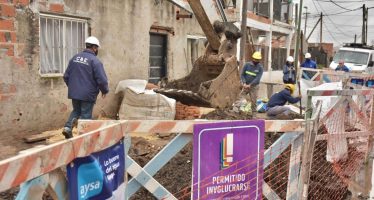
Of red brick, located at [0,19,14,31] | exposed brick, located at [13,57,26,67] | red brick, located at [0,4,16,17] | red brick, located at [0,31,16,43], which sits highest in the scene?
red brick, located at [0,4,16,17]

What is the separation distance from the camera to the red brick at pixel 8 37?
7.65 meters

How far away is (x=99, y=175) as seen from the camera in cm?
241

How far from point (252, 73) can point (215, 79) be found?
67.1 inches

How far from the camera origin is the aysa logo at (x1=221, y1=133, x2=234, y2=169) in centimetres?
348

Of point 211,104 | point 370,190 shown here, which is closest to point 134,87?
point 211,104

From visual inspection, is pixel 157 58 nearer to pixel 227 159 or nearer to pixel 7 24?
pixel 7 24

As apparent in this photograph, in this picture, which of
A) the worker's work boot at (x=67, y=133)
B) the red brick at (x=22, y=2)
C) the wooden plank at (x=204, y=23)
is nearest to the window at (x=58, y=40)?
the red brick at (x=22, y=2)

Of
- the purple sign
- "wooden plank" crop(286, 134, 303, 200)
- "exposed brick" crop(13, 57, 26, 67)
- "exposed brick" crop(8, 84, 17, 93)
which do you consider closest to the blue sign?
the purple sign

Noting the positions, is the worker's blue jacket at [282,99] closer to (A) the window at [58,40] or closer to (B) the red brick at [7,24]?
(A) the window at [58,40]

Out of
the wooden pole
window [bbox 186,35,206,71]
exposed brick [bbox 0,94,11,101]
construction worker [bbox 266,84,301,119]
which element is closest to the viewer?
the wooden pole

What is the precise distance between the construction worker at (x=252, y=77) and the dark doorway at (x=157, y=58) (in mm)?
2435

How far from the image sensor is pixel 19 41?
7.99 meters

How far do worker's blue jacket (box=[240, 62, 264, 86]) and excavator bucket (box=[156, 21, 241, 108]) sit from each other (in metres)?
0.65

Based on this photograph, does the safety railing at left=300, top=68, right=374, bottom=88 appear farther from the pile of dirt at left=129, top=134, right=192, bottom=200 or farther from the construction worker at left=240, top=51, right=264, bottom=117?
the pile of dirt at left=129, top=134, right=192, bottom=200
